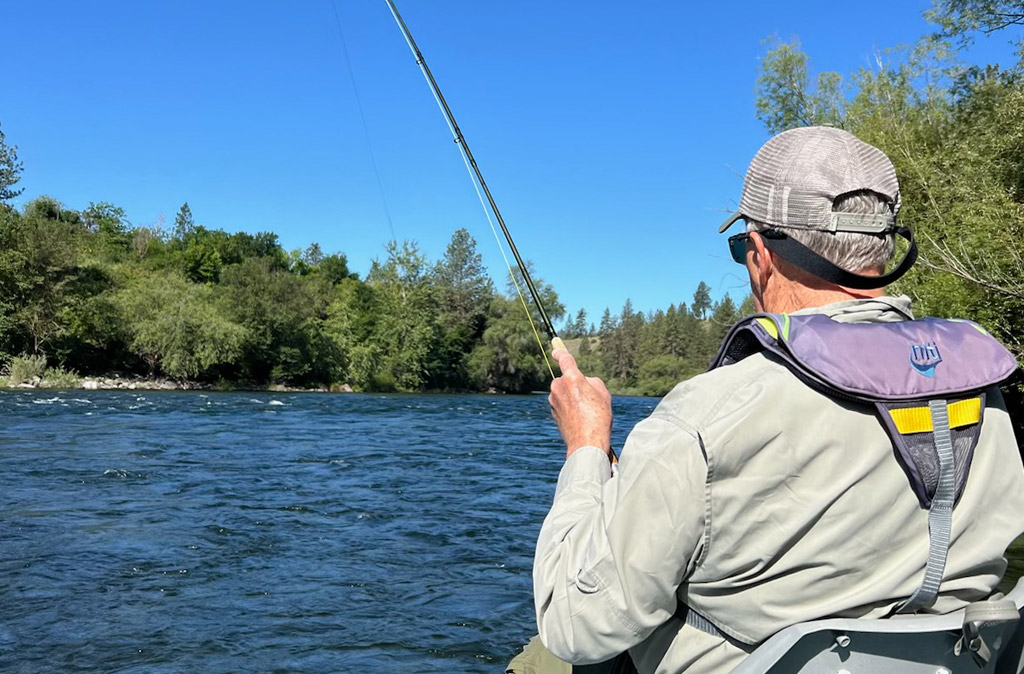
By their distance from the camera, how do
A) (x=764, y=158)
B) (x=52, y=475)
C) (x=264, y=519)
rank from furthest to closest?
1. (x=52, y=475)
2. (x=264, y=519)
3. (x=764, y=158)

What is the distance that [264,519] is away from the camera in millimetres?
7547

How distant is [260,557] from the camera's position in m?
6.28

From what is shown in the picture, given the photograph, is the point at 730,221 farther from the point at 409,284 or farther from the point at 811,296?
the point at 409,284

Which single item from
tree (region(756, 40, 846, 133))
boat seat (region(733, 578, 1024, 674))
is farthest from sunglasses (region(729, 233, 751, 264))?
tree (region(756, 40, 846, 133))

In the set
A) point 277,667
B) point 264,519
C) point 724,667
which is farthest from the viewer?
point 264,519

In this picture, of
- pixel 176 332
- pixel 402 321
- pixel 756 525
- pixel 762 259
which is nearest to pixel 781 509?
pixel 756 525

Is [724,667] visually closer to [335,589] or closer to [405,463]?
[335,589]

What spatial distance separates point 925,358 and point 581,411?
760 mm

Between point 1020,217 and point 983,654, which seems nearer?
point 983,654

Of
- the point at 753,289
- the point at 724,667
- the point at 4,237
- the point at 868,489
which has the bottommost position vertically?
the point at 724,667

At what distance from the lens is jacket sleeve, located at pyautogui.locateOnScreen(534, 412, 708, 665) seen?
1.44 meters

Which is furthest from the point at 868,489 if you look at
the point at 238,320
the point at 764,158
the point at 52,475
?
the point at 238,320

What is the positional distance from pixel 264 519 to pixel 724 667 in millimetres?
6602

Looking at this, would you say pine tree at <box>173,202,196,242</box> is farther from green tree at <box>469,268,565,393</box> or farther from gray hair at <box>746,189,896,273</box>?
gray hair at <box>746,189,896,273</box>
